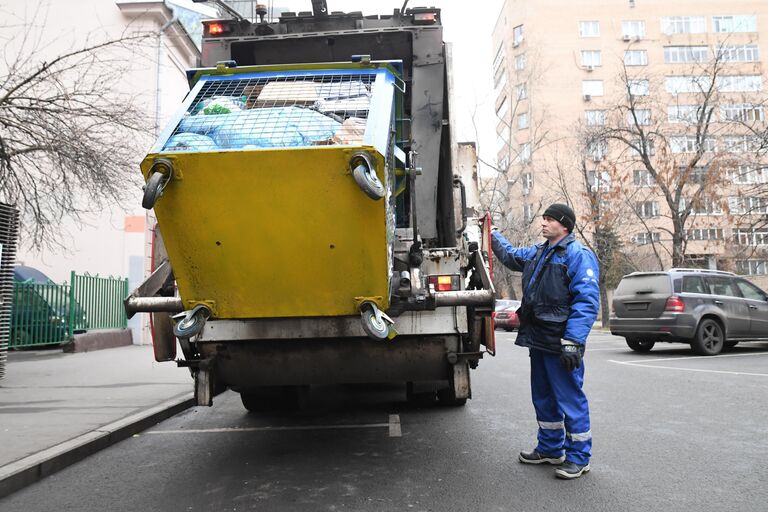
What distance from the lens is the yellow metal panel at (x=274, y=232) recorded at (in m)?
3.17

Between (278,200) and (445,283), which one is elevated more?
(278,200)

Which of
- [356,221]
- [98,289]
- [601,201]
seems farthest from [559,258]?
[601,201]

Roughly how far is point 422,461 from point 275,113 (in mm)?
2722

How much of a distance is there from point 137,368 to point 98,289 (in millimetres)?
4925

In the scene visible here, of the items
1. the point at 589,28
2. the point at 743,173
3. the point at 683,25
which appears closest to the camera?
the point at 743,173

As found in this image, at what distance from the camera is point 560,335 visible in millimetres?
4082

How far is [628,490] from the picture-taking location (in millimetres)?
3730

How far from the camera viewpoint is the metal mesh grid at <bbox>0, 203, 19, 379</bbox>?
823 cm

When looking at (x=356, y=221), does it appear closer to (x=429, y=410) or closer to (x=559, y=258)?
(x=559, y=258)

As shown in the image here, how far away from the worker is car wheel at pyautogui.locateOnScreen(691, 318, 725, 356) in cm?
874

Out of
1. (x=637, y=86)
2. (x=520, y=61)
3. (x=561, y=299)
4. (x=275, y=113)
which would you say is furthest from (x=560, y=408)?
(x=520, y=61)

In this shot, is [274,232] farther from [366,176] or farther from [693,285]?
[693,285]

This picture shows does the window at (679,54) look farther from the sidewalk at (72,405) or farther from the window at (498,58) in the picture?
the sidewalk at (72,405)

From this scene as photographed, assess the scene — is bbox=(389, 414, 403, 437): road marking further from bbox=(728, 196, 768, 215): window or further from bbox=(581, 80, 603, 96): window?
bbox=(581, 80, 603, 96): window
